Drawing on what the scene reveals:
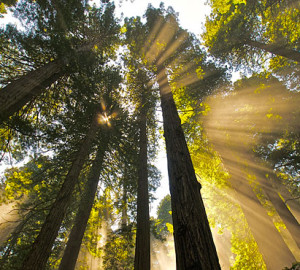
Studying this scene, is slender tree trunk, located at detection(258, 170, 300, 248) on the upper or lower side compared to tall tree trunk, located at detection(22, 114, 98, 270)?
upper

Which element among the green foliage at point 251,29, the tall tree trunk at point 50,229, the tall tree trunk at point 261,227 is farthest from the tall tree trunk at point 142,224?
the green foliage at point 251,29

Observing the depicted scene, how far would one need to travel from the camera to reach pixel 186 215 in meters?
1.99

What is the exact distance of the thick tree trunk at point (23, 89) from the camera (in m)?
4.29

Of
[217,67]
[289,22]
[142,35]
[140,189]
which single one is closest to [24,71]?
[142,35]

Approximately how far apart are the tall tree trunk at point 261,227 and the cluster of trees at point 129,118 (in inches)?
1.5

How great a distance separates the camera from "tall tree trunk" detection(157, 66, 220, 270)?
5.28 ft

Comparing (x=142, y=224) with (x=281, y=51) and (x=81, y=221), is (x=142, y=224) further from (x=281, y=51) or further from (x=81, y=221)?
(x=281, y=51)

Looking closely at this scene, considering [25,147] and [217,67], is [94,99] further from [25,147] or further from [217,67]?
[217,67]

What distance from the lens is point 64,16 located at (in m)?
6.11

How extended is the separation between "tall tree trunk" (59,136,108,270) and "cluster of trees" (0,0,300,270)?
5cm

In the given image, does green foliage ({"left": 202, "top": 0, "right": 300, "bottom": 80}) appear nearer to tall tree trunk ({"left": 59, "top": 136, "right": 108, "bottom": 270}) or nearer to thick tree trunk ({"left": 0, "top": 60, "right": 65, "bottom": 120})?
thick tree trunk ({"left": 0, "top": 60, "right": 65, "bottom": 120})

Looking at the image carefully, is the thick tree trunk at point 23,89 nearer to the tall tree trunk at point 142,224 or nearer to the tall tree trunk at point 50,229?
the tall tree trunk at point 50,229

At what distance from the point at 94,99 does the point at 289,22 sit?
9.64 metres

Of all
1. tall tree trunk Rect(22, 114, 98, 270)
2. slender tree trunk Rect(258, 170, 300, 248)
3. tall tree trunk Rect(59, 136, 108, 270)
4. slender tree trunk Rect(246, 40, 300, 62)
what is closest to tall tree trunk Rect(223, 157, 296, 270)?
slender tree trunk Rect(258, 170, 300, 248)
